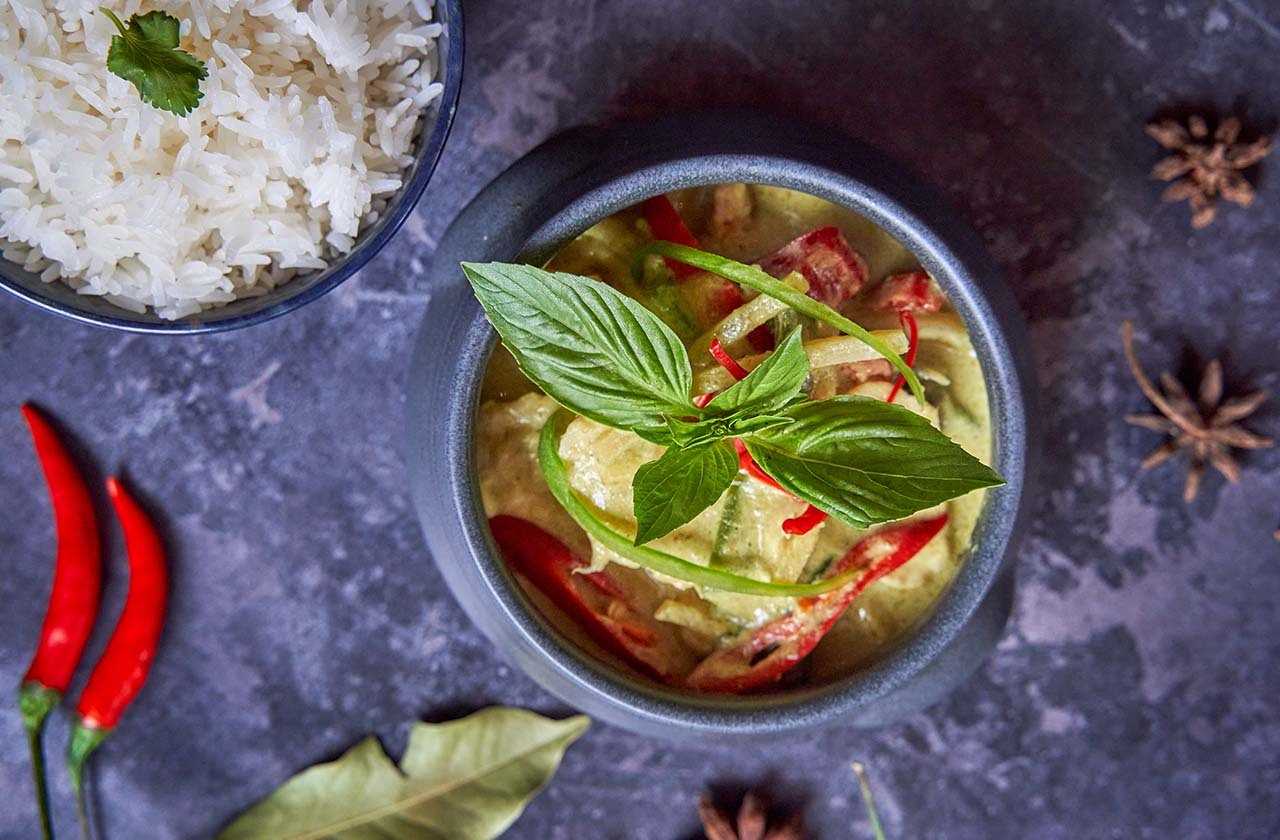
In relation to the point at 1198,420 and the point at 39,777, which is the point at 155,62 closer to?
the point at 39,777

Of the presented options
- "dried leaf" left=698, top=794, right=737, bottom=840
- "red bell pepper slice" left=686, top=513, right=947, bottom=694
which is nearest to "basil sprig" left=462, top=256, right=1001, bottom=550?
"red bell pepper slice" left=686, top=513, right=947, bottom=694

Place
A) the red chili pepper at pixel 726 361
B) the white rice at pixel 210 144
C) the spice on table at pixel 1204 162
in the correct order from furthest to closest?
the spice on table at pixel 1204 162 < the white rice at pixel 210 144 < the red chili pepper at pixel 726 361

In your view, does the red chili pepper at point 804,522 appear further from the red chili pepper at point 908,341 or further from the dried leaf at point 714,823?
the dried leaf at point 714,823

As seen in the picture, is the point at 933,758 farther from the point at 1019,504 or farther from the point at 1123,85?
the point at 1123,85

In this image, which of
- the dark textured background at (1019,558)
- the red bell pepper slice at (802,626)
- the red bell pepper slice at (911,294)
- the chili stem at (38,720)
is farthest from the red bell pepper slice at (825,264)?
the chili stem at (38,720)

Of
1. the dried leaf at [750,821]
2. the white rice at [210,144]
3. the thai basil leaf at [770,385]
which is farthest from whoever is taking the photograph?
the dried leaf at [750,821]

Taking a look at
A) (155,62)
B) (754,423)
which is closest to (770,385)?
(754,423)

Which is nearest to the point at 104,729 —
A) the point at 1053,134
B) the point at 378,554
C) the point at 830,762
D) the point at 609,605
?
the point at 378,554

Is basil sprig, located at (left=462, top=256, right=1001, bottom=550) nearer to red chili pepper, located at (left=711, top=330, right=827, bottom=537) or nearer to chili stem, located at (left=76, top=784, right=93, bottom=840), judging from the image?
red chili pepper, located at (left=711, top=330, right=827, bottom=537)
